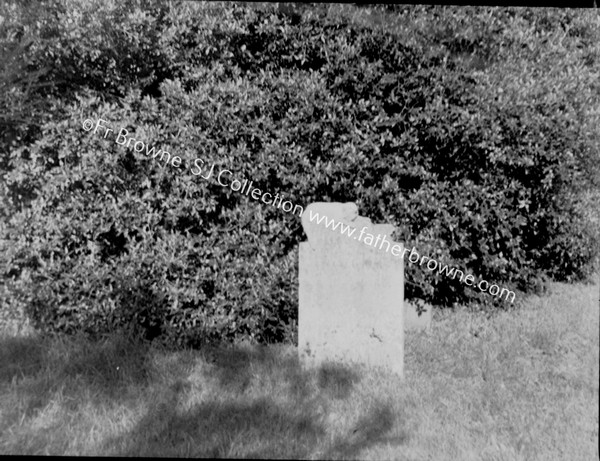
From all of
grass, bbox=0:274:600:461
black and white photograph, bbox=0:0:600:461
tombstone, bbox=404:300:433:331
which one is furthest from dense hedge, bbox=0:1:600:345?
grass, bbox=0:274:600:461

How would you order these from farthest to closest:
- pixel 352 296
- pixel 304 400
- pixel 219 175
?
pixel 219 175, pixel 352 296, pixel 304 400

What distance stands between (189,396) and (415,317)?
255 centimetres

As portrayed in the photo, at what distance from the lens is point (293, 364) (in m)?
4.15

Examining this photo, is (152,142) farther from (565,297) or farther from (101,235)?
(565,297)

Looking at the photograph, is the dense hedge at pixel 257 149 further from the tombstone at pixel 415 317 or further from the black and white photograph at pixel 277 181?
the tombstone at pixel 415 317

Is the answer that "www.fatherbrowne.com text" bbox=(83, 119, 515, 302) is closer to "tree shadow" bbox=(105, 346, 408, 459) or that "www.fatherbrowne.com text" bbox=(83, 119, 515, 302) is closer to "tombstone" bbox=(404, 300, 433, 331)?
"tombstone" bbox=(404, 300, 433, 331)

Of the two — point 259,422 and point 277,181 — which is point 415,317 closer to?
point 277,181

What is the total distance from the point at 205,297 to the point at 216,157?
1344 millimetres

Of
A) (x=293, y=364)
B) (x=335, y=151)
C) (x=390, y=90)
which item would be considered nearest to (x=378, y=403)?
(x=293, y=364)

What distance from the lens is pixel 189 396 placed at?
3.64 metres

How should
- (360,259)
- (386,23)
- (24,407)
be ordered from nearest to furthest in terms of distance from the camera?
(24,407)
(360,259)
(386,23)

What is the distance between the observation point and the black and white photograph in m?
4.17

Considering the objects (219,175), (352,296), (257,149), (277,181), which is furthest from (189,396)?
(257,149)

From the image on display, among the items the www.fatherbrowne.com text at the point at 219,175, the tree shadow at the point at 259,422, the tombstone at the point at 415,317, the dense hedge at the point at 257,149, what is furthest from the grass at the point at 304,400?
the www.fatherbrowne.com text at the point at 219,175
